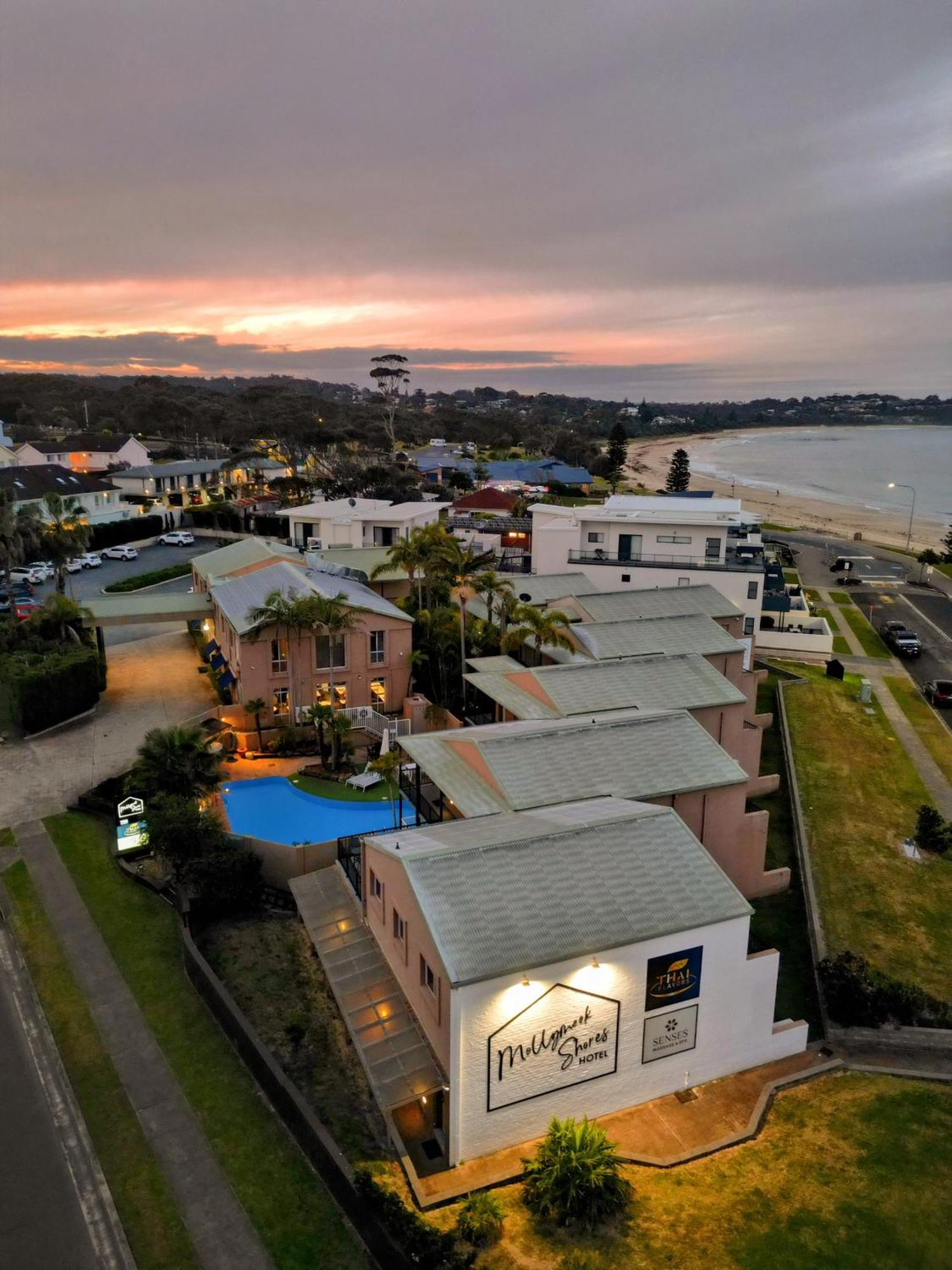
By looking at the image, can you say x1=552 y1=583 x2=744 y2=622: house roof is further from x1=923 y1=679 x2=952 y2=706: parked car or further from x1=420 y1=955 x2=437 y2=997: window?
x1=420 y1=955 x2=437 y2=997: window

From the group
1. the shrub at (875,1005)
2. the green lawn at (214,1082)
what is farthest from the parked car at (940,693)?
the green lawn at (214,1082)

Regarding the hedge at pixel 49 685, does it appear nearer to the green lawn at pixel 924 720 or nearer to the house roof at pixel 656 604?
the house roof at pixel 656 604

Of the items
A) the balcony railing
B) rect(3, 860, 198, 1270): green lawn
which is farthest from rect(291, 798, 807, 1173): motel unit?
the balcony railing

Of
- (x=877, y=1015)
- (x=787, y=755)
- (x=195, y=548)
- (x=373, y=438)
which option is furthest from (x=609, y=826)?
(x=373, y=438)

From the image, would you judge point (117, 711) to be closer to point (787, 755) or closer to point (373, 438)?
point (787, 755)

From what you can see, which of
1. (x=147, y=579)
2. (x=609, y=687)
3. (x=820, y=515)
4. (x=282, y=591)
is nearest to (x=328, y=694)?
(x=282, y=591)

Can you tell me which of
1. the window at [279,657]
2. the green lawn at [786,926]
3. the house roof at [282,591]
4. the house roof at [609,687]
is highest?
the house roof at [282,591]
